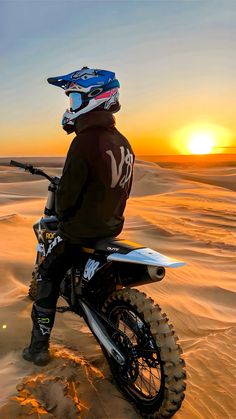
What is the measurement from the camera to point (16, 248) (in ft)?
24.8

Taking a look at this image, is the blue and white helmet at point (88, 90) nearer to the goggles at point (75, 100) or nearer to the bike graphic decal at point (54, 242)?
the goggles at point (75, 100)

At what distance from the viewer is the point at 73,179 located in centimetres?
306

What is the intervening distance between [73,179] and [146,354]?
1.35 meters

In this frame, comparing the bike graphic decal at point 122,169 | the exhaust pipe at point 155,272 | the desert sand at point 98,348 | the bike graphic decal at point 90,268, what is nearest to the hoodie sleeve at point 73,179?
the bike graphic decal at point 122,169

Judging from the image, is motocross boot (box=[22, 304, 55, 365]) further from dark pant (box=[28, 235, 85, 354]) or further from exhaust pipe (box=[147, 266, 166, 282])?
exhaust pipe (box=[147, 266, 166, 282])

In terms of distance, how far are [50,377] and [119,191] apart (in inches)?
57.4

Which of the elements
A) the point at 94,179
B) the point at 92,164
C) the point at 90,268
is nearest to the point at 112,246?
the point at 90,268

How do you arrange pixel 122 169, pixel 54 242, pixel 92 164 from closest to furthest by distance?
pixel 92 164 → pixel 122 169 → pixel 54 242

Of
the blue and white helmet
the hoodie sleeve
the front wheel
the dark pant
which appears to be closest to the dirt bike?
the front wheel

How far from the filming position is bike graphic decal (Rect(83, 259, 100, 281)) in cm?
324

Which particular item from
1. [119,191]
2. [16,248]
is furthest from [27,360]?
[16,248]

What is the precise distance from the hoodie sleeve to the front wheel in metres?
0.76

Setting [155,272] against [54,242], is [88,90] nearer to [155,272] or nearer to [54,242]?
[54,242]

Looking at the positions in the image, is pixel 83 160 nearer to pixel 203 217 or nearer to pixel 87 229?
pixel 87 229
